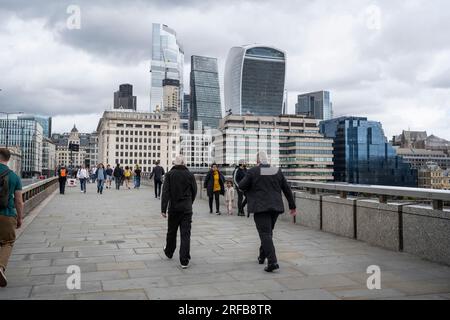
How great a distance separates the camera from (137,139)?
16112 centimetres

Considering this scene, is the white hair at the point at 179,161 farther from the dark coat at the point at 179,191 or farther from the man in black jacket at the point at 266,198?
the man in black jacket at the point at 266,198

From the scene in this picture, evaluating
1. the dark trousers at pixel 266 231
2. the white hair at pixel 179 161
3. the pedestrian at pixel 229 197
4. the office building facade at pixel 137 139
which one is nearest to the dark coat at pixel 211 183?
the pedestrian at pixel 229 197

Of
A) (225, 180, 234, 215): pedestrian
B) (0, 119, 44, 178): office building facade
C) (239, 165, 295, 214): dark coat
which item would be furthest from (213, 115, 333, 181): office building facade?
(239, 165, 295, 214): dark coat

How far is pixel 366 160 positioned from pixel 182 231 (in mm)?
173013

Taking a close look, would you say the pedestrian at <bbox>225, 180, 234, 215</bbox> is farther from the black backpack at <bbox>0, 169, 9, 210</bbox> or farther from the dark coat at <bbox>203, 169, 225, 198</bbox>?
the black backpack at <bbox>0, 169, 9, 210</bbox>

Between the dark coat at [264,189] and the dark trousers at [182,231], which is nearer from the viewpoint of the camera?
the dark coat at [264,189]

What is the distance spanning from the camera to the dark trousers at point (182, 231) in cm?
636

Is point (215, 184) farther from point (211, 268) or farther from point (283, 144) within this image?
point (283, 144)

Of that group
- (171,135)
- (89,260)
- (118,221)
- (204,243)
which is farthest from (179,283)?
(171,135)

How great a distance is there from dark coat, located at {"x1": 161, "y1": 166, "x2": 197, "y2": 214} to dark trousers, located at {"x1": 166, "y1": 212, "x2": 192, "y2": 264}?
0.09 metres

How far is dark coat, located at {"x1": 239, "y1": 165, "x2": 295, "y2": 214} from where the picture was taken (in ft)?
20.2

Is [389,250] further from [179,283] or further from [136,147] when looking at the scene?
[136,147]

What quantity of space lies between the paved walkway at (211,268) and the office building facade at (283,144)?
422 feet

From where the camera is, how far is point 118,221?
39.6 ft
